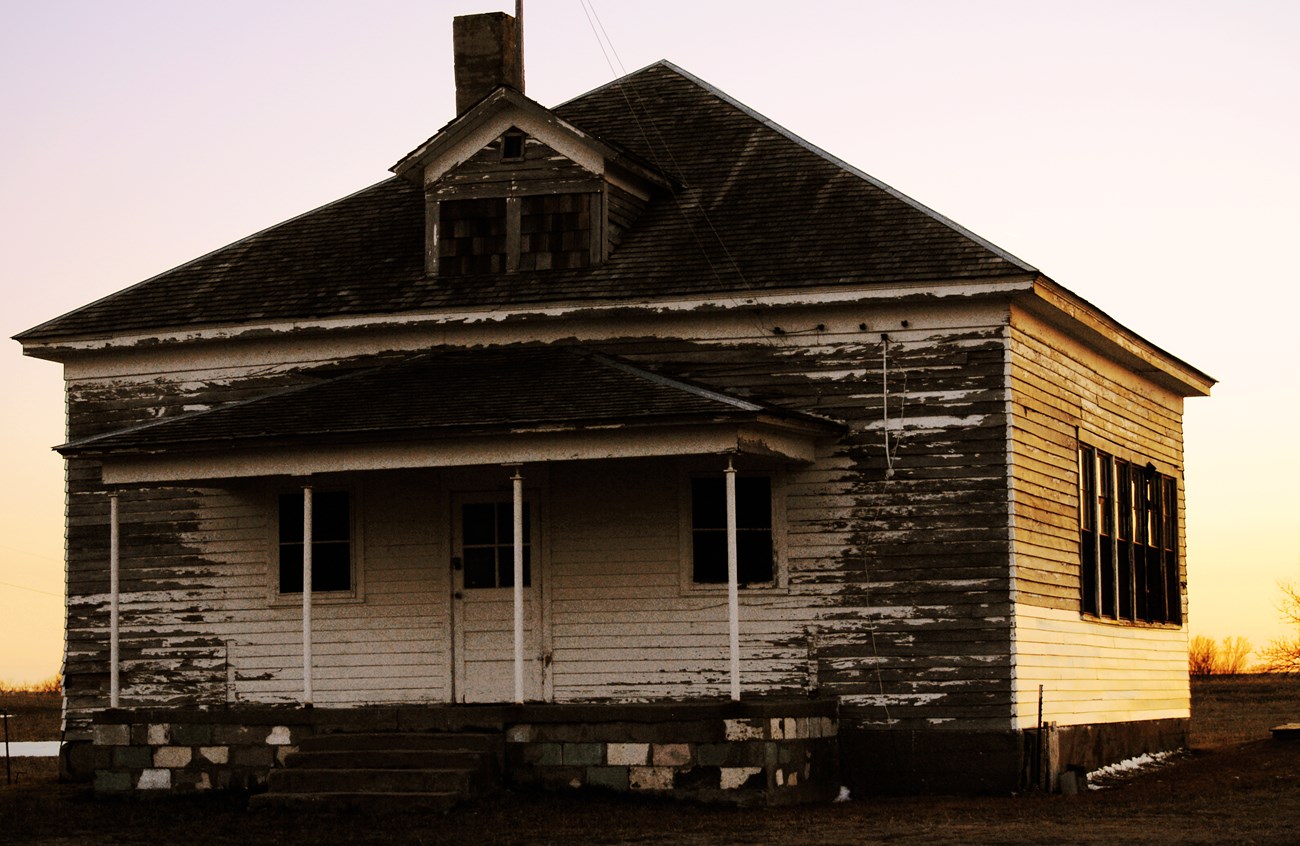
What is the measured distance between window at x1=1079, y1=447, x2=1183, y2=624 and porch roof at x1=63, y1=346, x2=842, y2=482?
4.30 meters

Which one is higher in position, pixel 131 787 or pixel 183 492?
pixel 183 492

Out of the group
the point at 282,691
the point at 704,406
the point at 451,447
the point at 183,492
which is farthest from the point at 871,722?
the point at 183,492

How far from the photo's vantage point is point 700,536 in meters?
19.1

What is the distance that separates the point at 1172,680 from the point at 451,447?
11.7m

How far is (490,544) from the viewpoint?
1953cm

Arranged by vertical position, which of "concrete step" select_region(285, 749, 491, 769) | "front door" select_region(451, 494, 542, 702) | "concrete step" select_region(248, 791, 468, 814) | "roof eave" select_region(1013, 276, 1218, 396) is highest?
"roof eave" select_region(1013, 276, 1218, 396)

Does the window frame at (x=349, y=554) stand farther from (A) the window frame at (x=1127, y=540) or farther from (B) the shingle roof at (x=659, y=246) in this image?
(A) the window frame at (x=1127, y=540)

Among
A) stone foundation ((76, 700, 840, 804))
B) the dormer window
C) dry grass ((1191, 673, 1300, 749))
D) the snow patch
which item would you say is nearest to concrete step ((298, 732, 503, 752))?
stone foundation ((76, 700, 840, 804))

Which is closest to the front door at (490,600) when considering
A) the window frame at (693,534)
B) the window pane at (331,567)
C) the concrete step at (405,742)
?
the window pane at (331,567)

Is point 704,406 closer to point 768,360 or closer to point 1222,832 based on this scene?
point 768,360

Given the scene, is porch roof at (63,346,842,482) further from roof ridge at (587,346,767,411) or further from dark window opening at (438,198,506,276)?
dark window opening at (438,198,506,276)

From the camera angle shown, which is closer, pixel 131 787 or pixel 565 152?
pixel 131 787

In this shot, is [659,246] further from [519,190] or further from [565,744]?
[565,744]

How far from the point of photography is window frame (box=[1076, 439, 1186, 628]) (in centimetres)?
2131
